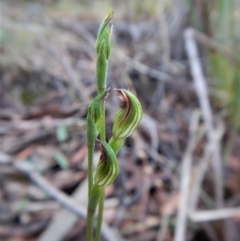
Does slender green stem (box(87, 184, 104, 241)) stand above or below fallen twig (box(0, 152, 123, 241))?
above

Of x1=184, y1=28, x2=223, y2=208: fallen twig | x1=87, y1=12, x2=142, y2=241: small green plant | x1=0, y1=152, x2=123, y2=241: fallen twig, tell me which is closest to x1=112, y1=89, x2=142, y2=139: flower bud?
x1=87, y1=12, x2=142, y2=241: small green plant

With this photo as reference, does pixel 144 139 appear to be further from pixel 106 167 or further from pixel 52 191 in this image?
pixel 106 167

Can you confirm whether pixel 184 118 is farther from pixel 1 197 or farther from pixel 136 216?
pixel 1 197

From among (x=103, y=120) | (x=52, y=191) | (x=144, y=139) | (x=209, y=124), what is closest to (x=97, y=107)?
(x=103, y=120)

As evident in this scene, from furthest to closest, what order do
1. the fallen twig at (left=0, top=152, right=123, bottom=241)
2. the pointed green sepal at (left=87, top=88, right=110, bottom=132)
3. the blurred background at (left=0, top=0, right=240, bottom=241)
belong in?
the blurred background at (left=0, top=0, right=240, bottom=241) → the fallen twig at (left=0, top=152, right=123, bottom=241) → the pointed green sepal at (left=87, top=88, right=110, bottom=132)

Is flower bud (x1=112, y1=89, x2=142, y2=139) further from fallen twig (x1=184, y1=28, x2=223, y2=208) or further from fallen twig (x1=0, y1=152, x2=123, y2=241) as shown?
fallen twig (x1=184, y1=28, x2=223, y2=208)

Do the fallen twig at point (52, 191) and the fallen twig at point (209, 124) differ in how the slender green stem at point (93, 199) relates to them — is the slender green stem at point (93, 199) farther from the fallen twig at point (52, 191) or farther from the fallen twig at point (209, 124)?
the fallen twig at point (209, 124)

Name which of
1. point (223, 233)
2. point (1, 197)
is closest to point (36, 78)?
point (1, 197)
